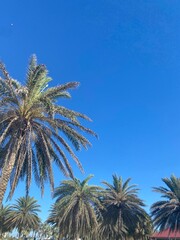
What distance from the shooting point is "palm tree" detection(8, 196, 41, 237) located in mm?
60750

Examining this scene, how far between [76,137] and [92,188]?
72.7 feet

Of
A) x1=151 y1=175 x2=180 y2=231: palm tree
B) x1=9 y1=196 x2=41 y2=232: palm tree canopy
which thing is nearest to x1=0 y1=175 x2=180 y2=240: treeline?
x1=151 y1=175 x2=180 y2=231: palm tree

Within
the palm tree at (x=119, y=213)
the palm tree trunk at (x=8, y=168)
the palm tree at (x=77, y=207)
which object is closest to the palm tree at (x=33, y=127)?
the palm tree trunk at (x=8, y=168)

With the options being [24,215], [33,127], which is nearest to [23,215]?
[24,215]

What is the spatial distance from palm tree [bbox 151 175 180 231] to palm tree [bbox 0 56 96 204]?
26708 millimetres

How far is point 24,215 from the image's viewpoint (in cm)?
6188

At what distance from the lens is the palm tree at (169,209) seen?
43031mm

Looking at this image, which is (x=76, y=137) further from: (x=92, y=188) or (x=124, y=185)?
(x=124, y=185)

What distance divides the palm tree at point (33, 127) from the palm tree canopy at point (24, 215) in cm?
4327

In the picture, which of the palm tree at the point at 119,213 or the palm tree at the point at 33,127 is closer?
the palm tree at the point at 33,127

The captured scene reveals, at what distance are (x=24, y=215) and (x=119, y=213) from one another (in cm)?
2641

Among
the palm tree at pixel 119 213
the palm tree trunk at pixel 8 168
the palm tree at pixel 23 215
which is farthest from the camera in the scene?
the palm tree at pixel 23 215

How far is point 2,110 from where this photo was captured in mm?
18344

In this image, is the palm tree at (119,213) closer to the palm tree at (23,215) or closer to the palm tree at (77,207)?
the palm tree at (77,207)
